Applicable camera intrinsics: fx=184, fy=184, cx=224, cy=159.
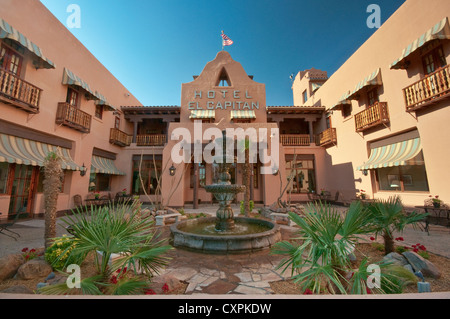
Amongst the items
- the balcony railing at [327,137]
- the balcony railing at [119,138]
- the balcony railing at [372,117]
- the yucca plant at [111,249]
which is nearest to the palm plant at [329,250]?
the yucca plant at [111,249]

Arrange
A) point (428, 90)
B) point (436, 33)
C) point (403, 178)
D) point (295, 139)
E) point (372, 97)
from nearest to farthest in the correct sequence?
point (436, 33), point (428, 90), point (403, 178), point (372, 97), point (295, 139)

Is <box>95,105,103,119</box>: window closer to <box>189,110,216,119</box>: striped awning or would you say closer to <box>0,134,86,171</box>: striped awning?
<box>0,134,86,171</box>: striped awning

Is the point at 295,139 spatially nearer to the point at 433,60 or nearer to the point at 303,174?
the point at 303,174

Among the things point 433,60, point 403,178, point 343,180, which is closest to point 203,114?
point 343,180

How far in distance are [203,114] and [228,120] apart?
210 cm

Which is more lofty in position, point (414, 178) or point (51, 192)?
point (414, 178)

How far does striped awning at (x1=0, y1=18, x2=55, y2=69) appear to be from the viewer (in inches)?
255

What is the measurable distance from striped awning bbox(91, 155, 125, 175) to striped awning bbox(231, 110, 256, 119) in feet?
32.5

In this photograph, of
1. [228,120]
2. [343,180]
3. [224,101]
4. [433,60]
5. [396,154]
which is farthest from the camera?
[224,101]

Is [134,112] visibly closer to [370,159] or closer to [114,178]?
[114,178]

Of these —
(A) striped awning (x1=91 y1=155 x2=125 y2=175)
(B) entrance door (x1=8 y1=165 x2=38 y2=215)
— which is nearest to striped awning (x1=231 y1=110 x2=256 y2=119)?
(A) striped awning (x1=91 y1=155 x2=125 y2=175)

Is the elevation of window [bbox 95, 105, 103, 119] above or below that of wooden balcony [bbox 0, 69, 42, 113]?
above

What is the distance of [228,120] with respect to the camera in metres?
15.3

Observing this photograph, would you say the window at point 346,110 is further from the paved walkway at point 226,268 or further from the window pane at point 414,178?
the paved walkway at point 226,268
